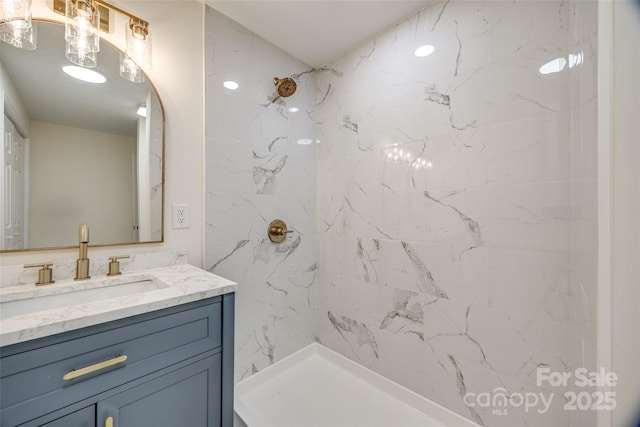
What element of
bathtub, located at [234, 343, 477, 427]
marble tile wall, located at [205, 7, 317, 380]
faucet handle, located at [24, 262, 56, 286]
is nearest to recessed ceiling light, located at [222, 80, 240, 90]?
marble tile wall, located at [205, 7, 317, 380]

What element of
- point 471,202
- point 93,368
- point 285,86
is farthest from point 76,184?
point 471,202

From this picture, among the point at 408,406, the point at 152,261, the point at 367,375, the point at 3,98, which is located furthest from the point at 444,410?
the point at 3,98

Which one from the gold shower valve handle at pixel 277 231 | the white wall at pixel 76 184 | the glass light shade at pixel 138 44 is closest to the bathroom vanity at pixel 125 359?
the white wall at pixel 76 184

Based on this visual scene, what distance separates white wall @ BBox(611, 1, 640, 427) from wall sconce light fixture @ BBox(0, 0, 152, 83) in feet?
5.68

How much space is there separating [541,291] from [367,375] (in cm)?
120

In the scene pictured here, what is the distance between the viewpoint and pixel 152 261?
129 cm

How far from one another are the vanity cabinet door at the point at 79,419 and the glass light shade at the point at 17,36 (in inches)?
51.5

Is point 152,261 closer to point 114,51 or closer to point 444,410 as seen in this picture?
point 114,51

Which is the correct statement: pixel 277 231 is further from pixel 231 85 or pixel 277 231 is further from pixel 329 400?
pixel 329 400

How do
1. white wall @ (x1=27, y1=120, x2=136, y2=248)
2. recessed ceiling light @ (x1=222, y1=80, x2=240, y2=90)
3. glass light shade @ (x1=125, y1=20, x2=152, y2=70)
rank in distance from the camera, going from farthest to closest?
1. recessed ceiling light @ (x1=222, y1=80, x2=240, y2=90)
2. glass light shade @ (x1=125, y1=20, x2=152, y2=70)
3. white wall @ (x1=27, y1=120, x2=136, y2=248)

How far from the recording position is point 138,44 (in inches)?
48.3

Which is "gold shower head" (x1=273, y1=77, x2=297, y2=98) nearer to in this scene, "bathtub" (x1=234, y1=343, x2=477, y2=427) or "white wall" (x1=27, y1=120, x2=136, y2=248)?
"white wall" (x1=27, y1=120, x2=136, y2=248)

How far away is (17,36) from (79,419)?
1.34m

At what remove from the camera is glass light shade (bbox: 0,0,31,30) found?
0.92 meters
